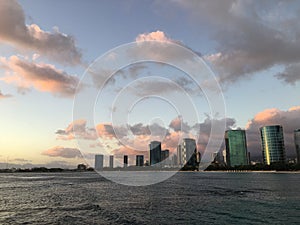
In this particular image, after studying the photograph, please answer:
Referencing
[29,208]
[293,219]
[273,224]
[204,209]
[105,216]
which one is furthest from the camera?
[29,208]

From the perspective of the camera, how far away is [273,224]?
4591 centimetres

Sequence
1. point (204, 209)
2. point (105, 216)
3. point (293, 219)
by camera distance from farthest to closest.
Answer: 1. point (204, 209)
2. point (105, 216)
3. point (293, 219)

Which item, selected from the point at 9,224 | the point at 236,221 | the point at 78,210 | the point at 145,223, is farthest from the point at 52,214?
the point at 236,221

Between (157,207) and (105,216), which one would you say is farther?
(157,207)

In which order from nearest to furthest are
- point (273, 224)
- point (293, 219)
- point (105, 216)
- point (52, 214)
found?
point (273, 224) < point (293, 219) < point (105, 216) < point (52, 214)

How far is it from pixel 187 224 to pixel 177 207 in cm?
1737

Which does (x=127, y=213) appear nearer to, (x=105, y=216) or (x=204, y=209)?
(x=105, y=216)

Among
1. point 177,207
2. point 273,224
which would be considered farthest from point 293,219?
point 177,207

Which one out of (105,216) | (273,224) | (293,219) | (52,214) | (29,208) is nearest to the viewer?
(273,224)

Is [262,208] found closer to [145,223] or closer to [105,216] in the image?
[145,223]

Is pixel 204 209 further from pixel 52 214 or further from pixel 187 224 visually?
pixel 52 214

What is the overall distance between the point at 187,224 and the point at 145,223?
24.5 feet

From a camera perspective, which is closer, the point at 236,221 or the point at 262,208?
the point at 236,221

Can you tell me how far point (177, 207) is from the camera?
63.0 meters
